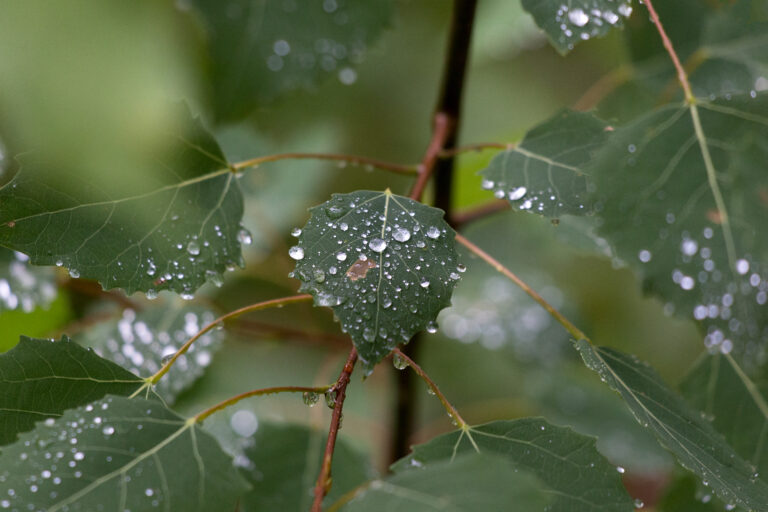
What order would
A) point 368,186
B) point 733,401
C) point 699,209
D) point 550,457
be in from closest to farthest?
point 550,457, point 699,209, point 733,401, point 368,186

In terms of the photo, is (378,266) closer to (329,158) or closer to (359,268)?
(359,268)

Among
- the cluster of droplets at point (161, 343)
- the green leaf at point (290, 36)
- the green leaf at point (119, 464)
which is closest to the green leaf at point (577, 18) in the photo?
the green leaf at point (290, 36)

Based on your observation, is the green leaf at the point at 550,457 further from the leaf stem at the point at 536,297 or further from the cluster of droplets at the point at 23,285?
the cluster of droplets at the point at 23,285

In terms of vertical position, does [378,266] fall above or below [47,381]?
above

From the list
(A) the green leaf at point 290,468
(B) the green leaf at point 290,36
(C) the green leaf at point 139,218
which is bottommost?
(A) the green leaf at point 290,468

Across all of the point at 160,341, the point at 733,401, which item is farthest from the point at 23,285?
the point at 733,401

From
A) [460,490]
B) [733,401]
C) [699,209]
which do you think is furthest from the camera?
[733,401]

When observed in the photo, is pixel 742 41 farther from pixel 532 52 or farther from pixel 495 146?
pixel 532 52
